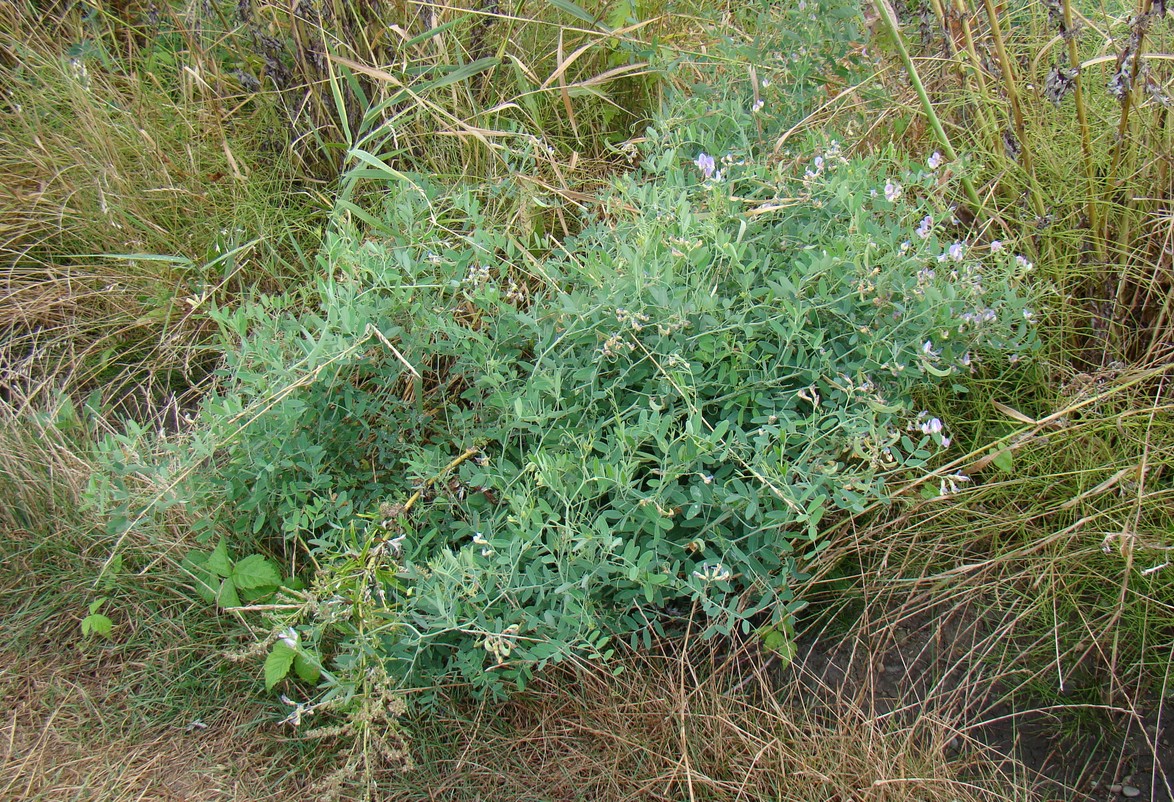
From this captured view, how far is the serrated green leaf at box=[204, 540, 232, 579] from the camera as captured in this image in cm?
208

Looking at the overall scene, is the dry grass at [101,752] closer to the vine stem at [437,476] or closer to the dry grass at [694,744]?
the dry grass at [694,744]

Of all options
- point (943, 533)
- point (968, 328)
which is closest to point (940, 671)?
point (943, 533)

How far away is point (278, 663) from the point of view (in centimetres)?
193

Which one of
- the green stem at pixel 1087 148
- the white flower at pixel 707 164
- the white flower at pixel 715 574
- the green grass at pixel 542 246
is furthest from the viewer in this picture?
the white flower at pixel 707 164

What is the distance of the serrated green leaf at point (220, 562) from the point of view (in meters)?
2.08

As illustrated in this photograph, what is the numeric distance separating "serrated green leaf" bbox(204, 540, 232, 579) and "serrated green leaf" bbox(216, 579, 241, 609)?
0.08 feet

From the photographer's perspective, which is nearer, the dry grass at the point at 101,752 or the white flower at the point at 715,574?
the white flower at the point at 715,574

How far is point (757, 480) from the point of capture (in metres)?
1.84

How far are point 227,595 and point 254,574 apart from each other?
0.24 ft

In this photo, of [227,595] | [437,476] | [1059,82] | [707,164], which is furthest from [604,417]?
[1059,82]

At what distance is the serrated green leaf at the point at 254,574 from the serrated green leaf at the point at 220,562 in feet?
0.06

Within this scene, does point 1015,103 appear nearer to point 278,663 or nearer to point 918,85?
point 918,85

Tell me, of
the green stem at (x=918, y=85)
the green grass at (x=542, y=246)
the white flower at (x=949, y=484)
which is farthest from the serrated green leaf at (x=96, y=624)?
the green stem at (x=918, y=85)

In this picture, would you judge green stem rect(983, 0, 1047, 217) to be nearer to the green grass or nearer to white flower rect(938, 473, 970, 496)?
the green grass
